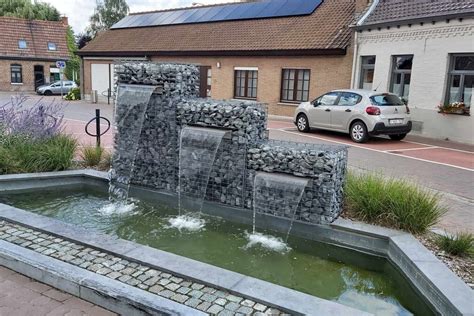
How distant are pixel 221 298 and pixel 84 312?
Answer: 1116 millimetres

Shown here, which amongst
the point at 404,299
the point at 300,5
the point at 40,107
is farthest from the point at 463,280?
the point at 300,5

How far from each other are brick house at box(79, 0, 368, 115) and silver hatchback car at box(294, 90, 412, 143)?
147 inches

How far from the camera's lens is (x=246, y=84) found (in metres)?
21.0

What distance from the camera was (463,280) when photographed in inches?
162

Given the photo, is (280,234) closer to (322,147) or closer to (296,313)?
(322,147)

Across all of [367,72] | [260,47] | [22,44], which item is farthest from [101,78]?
[22,44]

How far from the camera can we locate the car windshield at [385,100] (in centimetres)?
1304

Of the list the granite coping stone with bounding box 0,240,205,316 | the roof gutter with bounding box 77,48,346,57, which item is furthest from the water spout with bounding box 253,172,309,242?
the roof gutter with bounding box 77,48,346,57

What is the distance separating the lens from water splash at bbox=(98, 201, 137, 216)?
660 cm

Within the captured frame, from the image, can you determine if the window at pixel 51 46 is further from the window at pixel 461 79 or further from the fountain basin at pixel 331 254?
the fountain basin at pixel 331 254

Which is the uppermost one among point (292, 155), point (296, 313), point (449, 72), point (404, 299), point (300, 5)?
point (300, 5)

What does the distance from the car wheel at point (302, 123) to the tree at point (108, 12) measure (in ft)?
123

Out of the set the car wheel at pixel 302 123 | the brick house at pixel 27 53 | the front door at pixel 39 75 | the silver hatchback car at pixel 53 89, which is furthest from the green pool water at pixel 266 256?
the front door at pixel 39 75

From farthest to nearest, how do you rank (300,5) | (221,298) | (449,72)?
(300,5)
(449,72)
(221,298)
